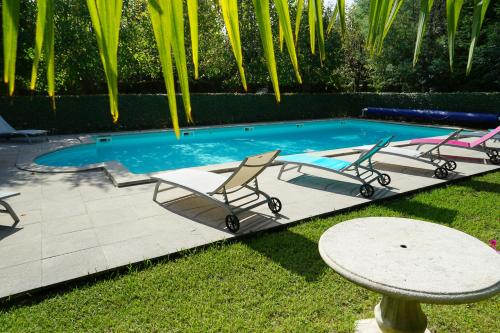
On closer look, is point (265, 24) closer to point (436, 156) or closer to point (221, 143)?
point (436, 156)

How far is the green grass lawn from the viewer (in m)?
2.97

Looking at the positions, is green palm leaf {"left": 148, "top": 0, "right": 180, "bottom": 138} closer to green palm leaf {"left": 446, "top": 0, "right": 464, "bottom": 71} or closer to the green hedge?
green palm leaf {"left": 446, "top": 0, "right": 464, "bottom": 71}

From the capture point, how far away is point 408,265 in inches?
97.1

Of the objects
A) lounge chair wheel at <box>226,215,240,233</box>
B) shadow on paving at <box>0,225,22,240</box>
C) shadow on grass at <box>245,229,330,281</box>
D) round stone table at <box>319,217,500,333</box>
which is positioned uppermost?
round stone table at <box>319,217,500,333</box>

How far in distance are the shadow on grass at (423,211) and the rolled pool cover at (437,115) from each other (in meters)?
12.8

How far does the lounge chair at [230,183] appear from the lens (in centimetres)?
485

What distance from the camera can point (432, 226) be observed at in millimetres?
3111

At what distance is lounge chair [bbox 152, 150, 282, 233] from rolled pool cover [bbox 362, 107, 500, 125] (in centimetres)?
1450

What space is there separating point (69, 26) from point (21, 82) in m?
3.57

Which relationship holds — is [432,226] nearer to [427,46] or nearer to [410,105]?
[410,105]

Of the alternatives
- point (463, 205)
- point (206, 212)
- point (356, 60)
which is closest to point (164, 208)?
point (206, 212)

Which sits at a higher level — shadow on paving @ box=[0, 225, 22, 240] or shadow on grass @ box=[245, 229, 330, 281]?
shadow on paving @ box=[0, 225, 22, 240]

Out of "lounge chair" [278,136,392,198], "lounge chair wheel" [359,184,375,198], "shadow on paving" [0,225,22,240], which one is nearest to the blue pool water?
"lounge chair" [278,136,392,198]

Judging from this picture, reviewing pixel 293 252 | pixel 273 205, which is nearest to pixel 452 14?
pixel 293 252
